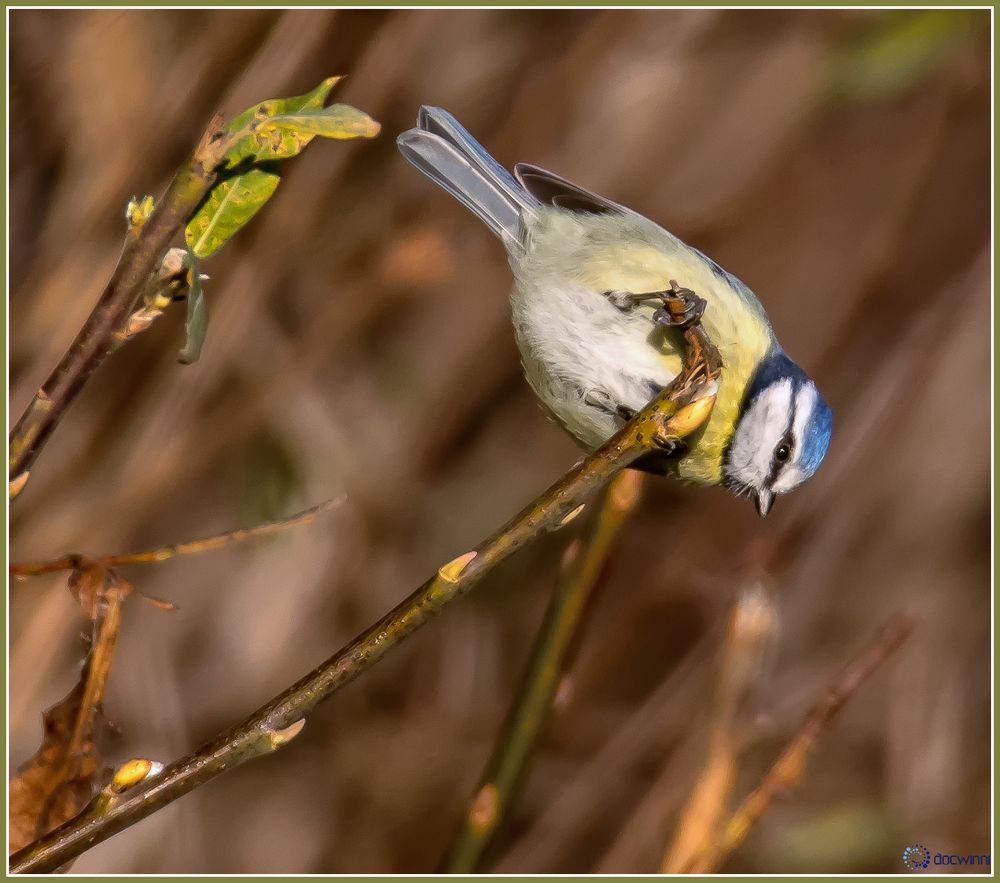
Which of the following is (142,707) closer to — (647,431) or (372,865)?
(372,865)

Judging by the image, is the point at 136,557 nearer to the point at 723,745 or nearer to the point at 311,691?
the point at 311,691

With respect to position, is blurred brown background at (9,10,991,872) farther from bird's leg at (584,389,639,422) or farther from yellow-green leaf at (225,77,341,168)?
yellow-green leaf at (225,77,341,168)

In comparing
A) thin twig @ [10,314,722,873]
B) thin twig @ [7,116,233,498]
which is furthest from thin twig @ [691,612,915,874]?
thin twig @ [7,116,233,498]

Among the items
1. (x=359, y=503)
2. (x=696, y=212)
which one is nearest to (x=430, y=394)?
(x=359, y=503)

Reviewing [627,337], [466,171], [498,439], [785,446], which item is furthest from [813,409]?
[498,439]

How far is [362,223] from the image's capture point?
2.14 meters

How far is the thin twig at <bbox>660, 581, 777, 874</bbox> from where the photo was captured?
93 cm

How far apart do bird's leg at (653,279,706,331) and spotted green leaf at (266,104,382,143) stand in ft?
1.33

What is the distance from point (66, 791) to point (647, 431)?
0.58 m

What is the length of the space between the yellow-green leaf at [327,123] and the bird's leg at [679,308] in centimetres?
40

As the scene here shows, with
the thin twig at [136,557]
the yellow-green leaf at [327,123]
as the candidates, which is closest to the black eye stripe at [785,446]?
the thin twig at [136,557]

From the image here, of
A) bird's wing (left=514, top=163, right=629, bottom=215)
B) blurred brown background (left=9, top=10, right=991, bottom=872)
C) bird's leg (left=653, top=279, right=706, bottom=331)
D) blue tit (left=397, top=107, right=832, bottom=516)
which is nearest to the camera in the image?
bird's leg (left=653, top=279, right=706, bottom=331)

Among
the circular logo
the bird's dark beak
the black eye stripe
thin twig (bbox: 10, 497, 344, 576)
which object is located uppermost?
thin twig (bbox: 10, 497, 344, 576)

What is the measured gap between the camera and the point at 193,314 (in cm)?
77
